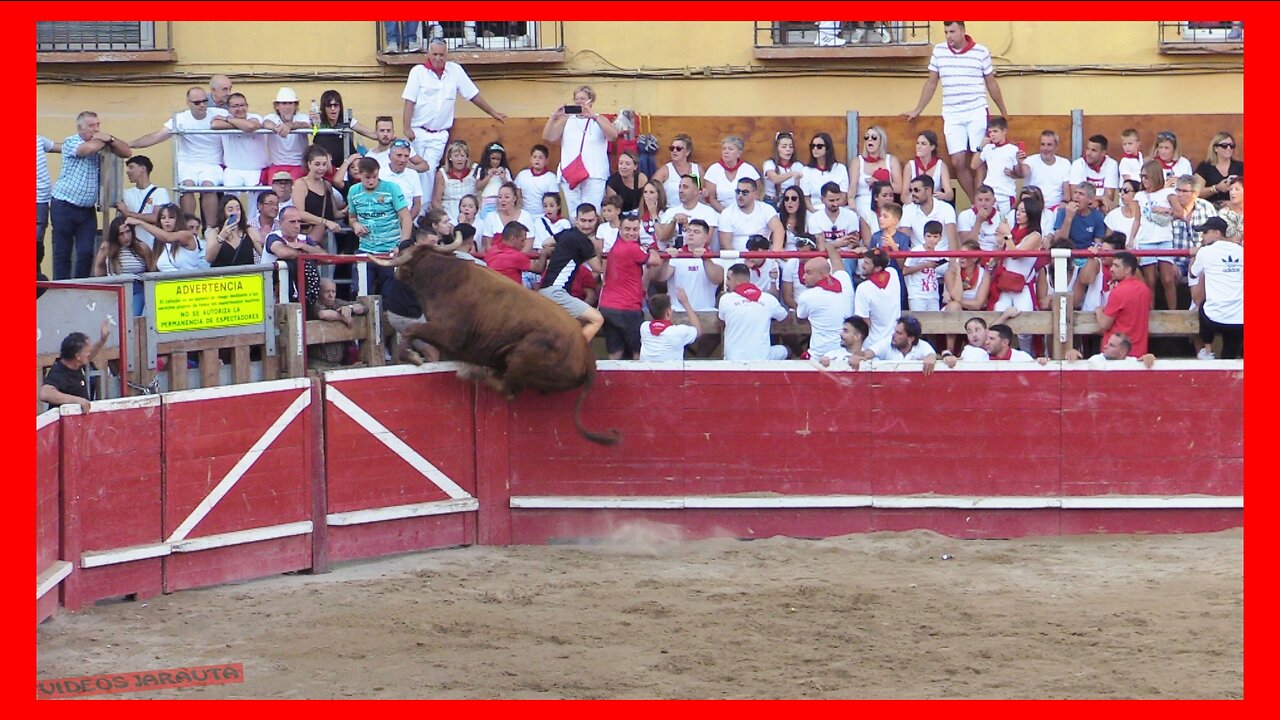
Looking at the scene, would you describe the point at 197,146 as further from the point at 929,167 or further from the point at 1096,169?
the point at 1096,169

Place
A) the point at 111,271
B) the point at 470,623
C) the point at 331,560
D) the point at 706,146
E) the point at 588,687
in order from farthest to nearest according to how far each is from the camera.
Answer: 1. the point at 706,146
2. the point at 111,271
3. the point at 331,560
4. the point at 470,623
5. the point at 588,687

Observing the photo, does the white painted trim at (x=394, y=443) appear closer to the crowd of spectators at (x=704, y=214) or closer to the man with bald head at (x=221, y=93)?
the crowd of spectators at (x=704, y=214)

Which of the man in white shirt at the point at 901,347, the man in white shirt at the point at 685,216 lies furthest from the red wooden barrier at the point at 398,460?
the man in white shirt at the point at 901,347

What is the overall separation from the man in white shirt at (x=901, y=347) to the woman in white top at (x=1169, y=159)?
9.00 feet

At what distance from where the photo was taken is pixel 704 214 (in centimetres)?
1292

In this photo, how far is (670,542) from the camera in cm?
1136

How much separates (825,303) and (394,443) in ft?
9.48

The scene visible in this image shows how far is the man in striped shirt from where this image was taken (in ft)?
46.0

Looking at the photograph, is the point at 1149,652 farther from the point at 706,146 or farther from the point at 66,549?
the point at 706,146

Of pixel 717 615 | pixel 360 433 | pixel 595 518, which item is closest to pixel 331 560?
pixel 360 433

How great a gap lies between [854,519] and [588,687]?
372 centimetres

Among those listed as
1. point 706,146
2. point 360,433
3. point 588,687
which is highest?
point 706,146

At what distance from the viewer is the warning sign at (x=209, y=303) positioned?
1098 cm

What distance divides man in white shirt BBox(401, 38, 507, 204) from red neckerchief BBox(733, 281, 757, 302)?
3.16 metres
